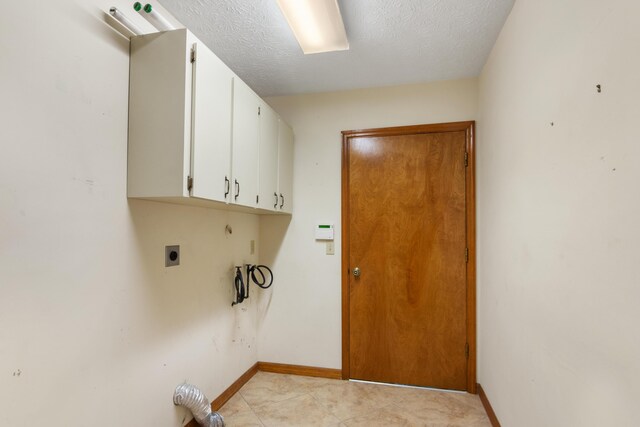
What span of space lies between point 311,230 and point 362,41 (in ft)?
5.17

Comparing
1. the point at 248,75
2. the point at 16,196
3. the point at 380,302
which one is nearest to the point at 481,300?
the point at 380,302

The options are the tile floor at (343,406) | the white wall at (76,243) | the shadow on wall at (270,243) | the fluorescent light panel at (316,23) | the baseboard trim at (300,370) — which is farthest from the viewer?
the shadow on wall at (270,243)

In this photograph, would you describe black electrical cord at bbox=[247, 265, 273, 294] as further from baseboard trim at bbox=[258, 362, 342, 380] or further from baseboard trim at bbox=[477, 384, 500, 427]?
baseboard trim at bbox=[477, 384, 500, 427]

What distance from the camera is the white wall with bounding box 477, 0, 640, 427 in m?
0.91

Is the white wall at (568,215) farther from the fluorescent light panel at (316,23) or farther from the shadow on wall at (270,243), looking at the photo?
the shadow on wall at (270,243)

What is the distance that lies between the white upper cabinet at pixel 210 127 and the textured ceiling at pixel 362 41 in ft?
1.27

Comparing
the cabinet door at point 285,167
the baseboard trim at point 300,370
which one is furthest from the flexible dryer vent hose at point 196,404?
the cabinet door at point 285,167

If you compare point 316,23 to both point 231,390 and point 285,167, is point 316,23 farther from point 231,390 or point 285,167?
point 231,390

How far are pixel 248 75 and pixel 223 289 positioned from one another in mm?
1737

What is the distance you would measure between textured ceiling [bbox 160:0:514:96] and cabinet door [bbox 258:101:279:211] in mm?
404

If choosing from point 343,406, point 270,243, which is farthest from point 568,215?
point 270,243

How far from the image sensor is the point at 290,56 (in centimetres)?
241

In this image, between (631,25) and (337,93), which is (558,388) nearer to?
(631,25)

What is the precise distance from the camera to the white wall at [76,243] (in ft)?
3.73
